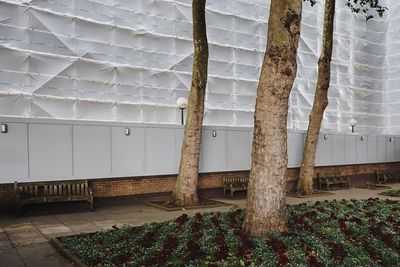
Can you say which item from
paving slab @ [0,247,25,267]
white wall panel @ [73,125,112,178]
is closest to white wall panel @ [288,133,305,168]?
white wall panel @ [73,125,112,178]

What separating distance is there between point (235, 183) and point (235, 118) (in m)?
4.55

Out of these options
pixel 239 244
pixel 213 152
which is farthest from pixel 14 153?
pixel 239 244

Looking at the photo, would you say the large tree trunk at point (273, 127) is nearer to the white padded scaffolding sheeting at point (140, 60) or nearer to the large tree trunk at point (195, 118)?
the large tree trunk at point (195, 118)

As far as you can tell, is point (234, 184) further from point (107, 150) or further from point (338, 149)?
Result: point (338, 149)

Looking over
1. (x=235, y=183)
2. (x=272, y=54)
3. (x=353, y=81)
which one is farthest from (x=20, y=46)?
(x=353, y=81)

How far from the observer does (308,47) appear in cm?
1969

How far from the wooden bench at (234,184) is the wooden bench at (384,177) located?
8219mm

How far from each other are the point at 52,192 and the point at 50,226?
1998mm

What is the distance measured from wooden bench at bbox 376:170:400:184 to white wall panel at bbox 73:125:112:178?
42.5ft

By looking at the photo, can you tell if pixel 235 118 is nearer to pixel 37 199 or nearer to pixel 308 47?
pixel 308 47

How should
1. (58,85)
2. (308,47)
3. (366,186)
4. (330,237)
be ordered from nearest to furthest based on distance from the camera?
(330,237), (58,85), (366,186), (308,47)

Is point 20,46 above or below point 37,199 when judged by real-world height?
above

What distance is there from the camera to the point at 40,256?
18.8 ft

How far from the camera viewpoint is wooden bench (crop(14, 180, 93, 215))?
30.6 ft
